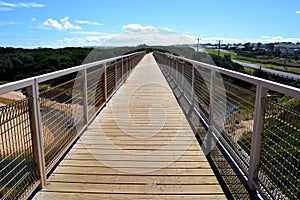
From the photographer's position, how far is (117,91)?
781 cm

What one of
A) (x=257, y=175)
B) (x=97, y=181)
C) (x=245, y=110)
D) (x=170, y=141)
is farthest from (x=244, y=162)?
(x=97, y=181)

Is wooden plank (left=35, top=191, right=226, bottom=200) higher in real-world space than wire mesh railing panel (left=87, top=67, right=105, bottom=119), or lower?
lower

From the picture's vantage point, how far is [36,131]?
2252 mm

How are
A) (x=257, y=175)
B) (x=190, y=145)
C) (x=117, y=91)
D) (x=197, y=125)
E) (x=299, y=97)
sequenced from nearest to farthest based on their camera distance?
1. (x=299, y=97)
2. (x=257, y=175)
3. (x=190, y=145)
4. (x=197, y=125)
5. (x=117, y=91)

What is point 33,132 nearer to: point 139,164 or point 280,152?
point 139,164

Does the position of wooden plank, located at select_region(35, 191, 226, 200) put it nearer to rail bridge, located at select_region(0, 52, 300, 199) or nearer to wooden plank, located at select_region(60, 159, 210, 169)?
rail bridge, located at select_region(0, 52, 300, 199)

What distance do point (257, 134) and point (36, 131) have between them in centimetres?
191

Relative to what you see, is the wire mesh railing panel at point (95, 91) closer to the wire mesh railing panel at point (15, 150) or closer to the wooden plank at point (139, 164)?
the wooden plank at point (139, 164)

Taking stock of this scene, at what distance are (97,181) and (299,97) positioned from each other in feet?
6.22

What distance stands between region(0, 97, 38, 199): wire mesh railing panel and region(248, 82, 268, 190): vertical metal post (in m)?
1.93

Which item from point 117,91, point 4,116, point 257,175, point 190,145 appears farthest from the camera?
point 117,91

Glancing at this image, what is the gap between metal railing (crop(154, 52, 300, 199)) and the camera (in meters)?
1.89

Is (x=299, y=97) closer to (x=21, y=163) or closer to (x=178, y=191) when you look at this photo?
(x=178, y=191)

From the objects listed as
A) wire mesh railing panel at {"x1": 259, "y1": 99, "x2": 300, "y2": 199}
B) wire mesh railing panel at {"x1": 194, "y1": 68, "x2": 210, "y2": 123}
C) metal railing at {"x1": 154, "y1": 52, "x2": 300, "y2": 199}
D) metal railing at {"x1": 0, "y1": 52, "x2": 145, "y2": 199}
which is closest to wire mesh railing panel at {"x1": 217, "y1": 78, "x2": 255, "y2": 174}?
metal railing at {"x1": 154, "y1": 52, "x2": 300, "y2": 199}
